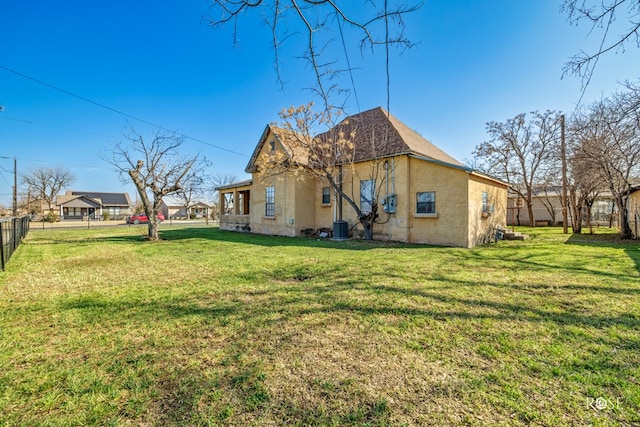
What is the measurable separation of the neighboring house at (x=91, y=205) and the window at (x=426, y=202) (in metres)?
52.8

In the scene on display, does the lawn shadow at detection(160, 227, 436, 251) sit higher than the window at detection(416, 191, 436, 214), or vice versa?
the window at detection(416, 191, 436, 214)

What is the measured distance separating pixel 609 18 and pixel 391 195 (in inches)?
356

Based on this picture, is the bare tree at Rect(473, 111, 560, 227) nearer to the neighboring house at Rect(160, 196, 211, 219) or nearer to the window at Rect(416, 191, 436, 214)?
the window at Rect(416, 191, 436, 214)

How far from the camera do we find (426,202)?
11.3 metres

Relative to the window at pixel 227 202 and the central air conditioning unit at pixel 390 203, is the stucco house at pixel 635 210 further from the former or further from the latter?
the window at pixel 227 202

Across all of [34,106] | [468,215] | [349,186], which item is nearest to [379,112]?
[349,186]

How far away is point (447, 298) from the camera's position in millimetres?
4359

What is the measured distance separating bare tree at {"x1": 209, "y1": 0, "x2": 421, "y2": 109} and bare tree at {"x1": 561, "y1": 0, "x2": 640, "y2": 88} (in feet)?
6.65

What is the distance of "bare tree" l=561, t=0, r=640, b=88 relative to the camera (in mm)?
3027

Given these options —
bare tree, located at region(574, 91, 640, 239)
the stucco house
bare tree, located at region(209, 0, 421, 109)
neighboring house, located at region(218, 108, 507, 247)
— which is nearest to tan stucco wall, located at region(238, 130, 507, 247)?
neighboring house, located at region(218, 108, 507, 247)

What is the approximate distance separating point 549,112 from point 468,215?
61.3 feet

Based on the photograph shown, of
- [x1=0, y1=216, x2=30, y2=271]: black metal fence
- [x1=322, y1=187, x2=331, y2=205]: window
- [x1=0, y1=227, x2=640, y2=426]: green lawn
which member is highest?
[x1=322, y1=187, x2=331, y2=205]: window

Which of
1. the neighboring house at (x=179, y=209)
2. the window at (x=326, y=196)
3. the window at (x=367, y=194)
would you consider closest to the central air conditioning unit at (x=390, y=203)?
the window at (x=367, y=194)

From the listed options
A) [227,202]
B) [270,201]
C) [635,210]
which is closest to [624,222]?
[635,210]
